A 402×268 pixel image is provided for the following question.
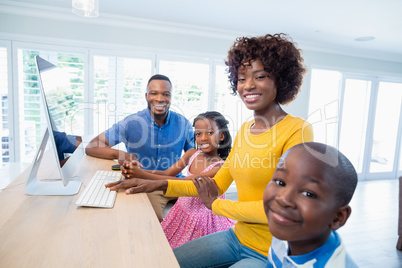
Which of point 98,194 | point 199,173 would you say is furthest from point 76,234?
point 199,173

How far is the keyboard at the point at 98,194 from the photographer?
0.98 metres

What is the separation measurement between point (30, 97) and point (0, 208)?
275cm

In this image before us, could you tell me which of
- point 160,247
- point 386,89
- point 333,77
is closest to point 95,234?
point 160,247

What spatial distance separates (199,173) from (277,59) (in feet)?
2.76

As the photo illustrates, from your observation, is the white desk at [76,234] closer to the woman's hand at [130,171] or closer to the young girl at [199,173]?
the woman's hand at [130,171]

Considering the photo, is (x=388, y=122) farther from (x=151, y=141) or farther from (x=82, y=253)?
(x=82, y=253)

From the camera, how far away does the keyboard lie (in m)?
0.98

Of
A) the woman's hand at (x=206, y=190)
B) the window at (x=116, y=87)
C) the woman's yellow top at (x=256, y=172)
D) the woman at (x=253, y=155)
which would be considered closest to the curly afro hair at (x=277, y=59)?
the woman at (x=253, y=155)

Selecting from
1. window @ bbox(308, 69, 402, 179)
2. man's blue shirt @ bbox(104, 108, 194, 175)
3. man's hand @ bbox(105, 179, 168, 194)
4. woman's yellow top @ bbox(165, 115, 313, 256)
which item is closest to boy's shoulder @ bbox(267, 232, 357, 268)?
woman's yellow top @ bbox(165, 115, 313, 256)

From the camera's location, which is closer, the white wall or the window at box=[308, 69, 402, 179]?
the white wall

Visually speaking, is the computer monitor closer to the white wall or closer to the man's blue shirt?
the man's blue shirt

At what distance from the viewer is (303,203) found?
24.1 inches

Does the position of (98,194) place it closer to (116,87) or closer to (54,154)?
(54,154)

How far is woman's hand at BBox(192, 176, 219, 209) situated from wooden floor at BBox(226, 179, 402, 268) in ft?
6.07
